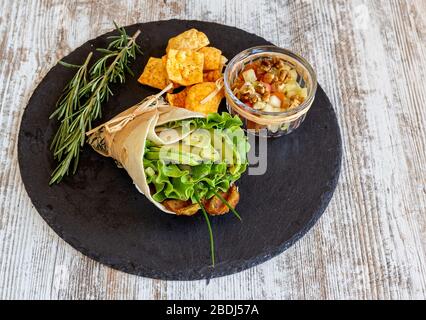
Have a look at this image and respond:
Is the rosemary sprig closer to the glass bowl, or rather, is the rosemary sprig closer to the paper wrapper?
the paper wrapper

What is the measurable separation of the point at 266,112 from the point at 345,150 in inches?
16.5

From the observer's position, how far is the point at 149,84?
2348 millimetres

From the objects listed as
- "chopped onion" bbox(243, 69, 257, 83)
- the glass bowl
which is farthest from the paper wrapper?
"chopped onion" bbox(243, 69, 257, 83)

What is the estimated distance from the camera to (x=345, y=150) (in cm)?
237

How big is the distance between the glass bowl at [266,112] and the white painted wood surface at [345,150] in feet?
0.84

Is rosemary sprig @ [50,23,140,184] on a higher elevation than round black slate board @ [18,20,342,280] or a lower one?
higher

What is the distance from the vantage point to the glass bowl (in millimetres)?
2180

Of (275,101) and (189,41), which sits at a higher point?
(189,41)

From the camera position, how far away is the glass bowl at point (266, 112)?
85.8 inches

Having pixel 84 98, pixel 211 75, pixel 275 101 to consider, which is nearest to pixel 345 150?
pixel 275 101

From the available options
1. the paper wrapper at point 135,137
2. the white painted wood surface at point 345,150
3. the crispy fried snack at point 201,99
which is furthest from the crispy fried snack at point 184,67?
the white painted wood surface at point 345,150

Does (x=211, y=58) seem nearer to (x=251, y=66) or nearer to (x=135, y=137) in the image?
(x=251, y=66)

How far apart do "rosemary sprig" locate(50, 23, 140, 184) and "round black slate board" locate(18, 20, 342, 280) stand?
40 mm

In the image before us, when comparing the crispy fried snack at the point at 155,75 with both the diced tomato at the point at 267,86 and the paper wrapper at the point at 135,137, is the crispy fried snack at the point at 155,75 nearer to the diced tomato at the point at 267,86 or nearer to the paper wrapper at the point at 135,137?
the paper wrapper at the point at 135,137
